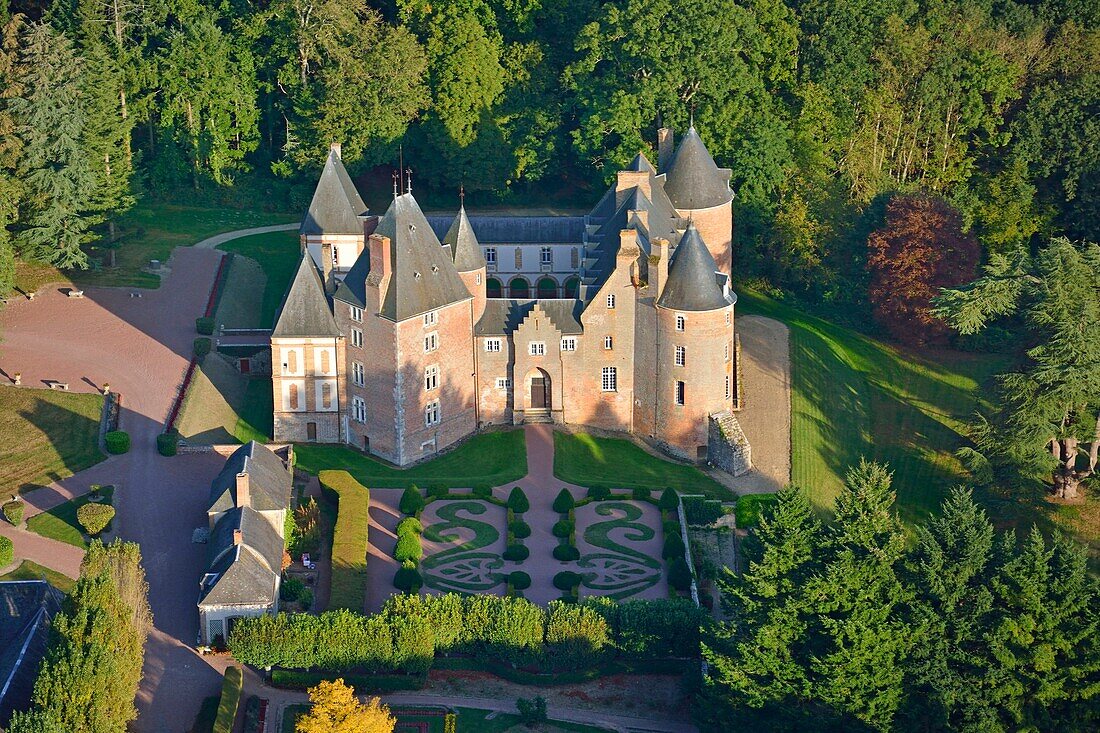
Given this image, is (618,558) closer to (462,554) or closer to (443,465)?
(462,554)

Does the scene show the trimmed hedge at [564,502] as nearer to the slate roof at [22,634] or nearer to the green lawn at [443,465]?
the green lawn at [443,465]

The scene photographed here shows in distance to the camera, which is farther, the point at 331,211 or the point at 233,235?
the point at 233,235

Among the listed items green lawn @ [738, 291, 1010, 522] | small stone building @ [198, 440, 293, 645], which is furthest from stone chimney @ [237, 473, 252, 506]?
green lawn @ [738, 291, 1010, 522]

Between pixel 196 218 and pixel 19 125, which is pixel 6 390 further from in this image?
pixel 196 218

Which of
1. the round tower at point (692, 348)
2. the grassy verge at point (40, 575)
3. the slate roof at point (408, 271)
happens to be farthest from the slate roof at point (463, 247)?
the grassy verge at point (40, 575)

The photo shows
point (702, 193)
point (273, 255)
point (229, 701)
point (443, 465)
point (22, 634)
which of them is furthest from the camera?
point (273, 255)

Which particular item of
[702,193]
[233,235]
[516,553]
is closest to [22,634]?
[516,553]
